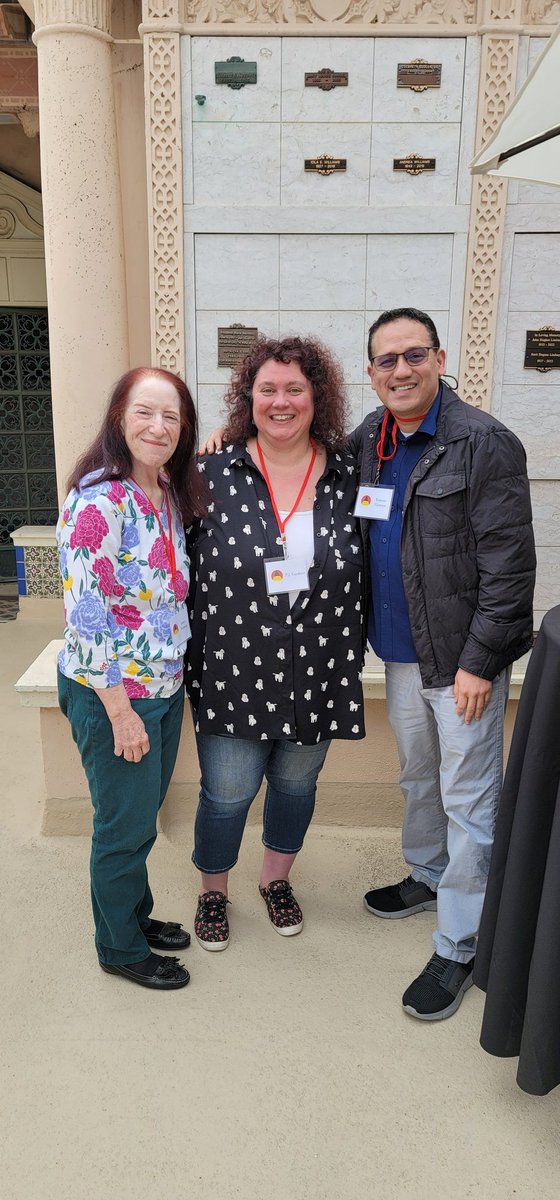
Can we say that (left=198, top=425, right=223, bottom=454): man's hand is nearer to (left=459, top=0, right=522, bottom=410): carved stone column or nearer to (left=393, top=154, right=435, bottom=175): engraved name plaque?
(left=459, top=0, right=522, bottom=410): carved stone column

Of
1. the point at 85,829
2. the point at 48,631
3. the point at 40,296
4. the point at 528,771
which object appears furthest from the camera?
the point at 40,296

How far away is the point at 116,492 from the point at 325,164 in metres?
2.06

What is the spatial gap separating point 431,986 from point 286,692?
84cm

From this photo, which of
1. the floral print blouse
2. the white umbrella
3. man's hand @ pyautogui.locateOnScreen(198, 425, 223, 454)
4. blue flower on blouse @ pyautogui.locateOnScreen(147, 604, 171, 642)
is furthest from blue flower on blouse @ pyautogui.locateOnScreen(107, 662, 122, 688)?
the white umbrella

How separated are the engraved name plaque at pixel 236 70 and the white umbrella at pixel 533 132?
1.59 meters

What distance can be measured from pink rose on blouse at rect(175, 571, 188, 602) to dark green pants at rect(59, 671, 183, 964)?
250mm

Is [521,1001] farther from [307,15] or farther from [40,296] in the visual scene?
[40,296]

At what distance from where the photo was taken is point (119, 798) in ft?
5.94

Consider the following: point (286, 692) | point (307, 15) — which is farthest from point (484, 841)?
point (307, 15)

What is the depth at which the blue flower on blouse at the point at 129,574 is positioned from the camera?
1692mm

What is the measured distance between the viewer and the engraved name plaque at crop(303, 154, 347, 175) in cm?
303

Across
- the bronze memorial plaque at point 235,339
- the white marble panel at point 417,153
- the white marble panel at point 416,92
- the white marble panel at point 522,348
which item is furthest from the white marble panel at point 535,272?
the bronze memorial plaque at point 235,339

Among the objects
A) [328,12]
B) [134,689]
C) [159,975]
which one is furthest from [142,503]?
[328,12]

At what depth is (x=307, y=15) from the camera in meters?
2.94
